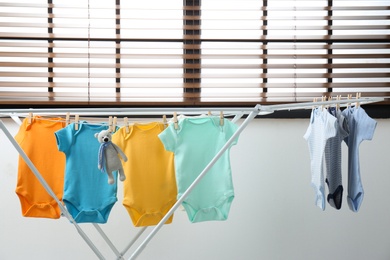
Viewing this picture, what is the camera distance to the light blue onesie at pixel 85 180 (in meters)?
2.20

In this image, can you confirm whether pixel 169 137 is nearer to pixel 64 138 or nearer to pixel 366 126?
pixel 64 138

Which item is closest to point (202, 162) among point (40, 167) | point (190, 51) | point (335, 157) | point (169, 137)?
point (169, 137)

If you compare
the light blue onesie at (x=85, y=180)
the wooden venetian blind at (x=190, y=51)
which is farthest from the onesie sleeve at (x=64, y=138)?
the wooden venetian blind at (x=190, y=51)

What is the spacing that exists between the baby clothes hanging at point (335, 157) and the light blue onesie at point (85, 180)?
93cm

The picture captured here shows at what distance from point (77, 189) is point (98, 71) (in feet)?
3.33

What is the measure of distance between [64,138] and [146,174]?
36cm

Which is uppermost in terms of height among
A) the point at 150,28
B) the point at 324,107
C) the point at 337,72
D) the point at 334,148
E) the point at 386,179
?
the point at 150,28

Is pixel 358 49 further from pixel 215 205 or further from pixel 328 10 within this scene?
pixel 215 205

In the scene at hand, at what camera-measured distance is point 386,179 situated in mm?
3145

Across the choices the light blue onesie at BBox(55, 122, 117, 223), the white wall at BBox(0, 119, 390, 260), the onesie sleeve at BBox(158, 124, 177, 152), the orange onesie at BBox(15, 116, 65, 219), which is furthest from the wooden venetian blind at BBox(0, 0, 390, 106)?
the onesie sleeve at BBox(158, 124, 177, 152)

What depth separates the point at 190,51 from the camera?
309 centimetres

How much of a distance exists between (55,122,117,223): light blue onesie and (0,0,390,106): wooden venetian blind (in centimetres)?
81

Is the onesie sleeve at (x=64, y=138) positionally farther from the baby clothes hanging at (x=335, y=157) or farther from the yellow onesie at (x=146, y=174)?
the baby clothes hanging at (x=335, y=157)

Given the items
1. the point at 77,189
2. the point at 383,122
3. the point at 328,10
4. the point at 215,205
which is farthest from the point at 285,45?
the point at 77,189
